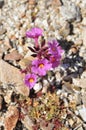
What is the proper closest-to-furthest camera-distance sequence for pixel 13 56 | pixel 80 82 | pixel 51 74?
pixel 80 82 < pixel 51 74 < pixel 13 56

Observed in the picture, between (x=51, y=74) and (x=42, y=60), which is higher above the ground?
(x=42, y=60)

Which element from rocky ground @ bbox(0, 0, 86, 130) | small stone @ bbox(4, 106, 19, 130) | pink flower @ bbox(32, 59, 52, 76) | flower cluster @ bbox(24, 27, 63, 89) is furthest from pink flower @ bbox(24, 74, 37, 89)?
small stone @ bbox(4, 106, 19, 130)

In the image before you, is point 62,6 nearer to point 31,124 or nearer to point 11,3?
point 11,3

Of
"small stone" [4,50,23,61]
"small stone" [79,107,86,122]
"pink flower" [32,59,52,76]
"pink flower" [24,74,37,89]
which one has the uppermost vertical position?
"small stone" [4,50,23,61]

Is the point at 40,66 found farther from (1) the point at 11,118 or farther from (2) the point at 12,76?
(1) the point at 11,118

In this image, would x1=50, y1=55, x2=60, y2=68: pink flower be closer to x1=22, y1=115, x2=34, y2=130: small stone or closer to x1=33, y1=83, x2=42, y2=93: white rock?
x1=33, y1=83, x2=42, y2=93: white rock

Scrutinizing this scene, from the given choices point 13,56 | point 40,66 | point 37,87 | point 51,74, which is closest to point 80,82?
point 51,74
